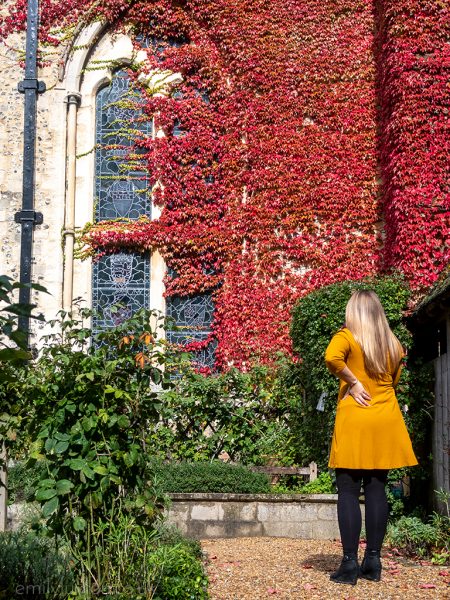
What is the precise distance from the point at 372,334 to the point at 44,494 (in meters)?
2.03

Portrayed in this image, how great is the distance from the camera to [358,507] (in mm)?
4133

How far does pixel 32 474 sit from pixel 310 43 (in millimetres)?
8760

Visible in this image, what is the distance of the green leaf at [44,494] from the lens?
3648 millimetres

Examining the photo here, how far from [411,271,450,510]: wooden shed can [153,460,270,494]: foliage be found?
5.64 ft

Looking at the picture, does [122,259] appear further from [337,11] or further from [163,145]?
[337,11]

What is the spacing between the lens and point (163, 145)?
12.9 meters

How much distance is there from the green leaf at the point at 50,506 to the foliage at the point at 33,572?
23 cm

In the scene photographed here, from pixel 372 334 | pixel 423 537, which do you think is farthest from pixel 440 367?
pixel 372 334

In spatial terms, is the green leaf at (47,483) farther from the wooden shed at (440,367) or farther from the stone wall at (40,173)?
the stone wall at (40,173)

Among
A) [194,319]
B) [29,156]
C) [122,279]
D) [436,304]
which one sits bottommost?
[436,304]

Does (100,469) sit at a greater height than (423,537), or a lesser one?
greater

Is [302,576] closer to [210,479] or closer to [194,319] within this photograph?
[210,479]

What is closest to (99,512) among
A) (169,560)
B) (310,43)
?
(169,560)

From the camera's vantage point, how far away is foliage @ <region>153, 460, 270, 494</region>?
723cm
